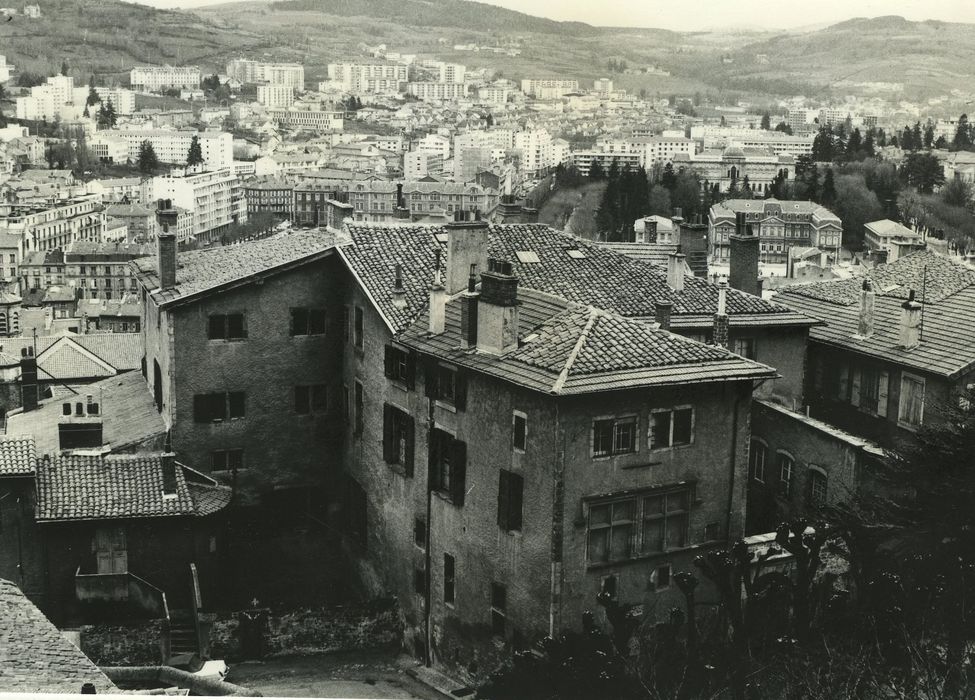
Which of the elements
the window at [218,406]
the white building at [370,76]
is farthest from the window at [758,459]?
the white building at [370,76]

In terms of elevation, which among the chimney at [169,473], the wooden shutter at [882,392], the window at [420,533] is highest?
the wooden shutter at [882,392]

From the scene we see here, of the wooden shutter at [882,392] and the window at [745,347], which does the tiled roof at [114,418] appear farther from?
the wooden shutter at [882,392]

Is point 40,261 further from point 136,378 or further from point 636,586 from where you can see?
point 636,586

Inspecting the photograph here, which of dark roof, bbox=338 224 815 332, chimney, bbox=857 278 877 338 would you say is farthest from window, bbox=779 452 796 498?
chimney, bbox=857 278 877 338

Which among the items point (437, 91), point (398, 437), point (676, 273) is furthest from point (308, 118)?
point (398, 437)

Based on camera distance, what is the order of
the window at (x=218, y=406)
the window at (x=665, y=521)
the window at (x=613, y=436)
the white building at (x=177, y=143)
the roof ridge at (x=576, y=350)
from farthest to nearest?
1. the white building at (x=177, y=143)
2. the window at (x=218, y=406)
3. the window at (x=665, y=521)
4. the window at (x=613, y=436)
5. the roof ridge at (x=576, y=350)

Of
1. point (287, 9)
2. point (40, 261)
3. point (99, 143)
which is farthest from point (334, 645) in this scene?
point (99, 143)

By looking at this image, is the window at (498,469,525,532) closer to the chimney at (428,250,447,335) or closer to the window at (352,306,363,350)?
the chimney at (428,250,447,335)
